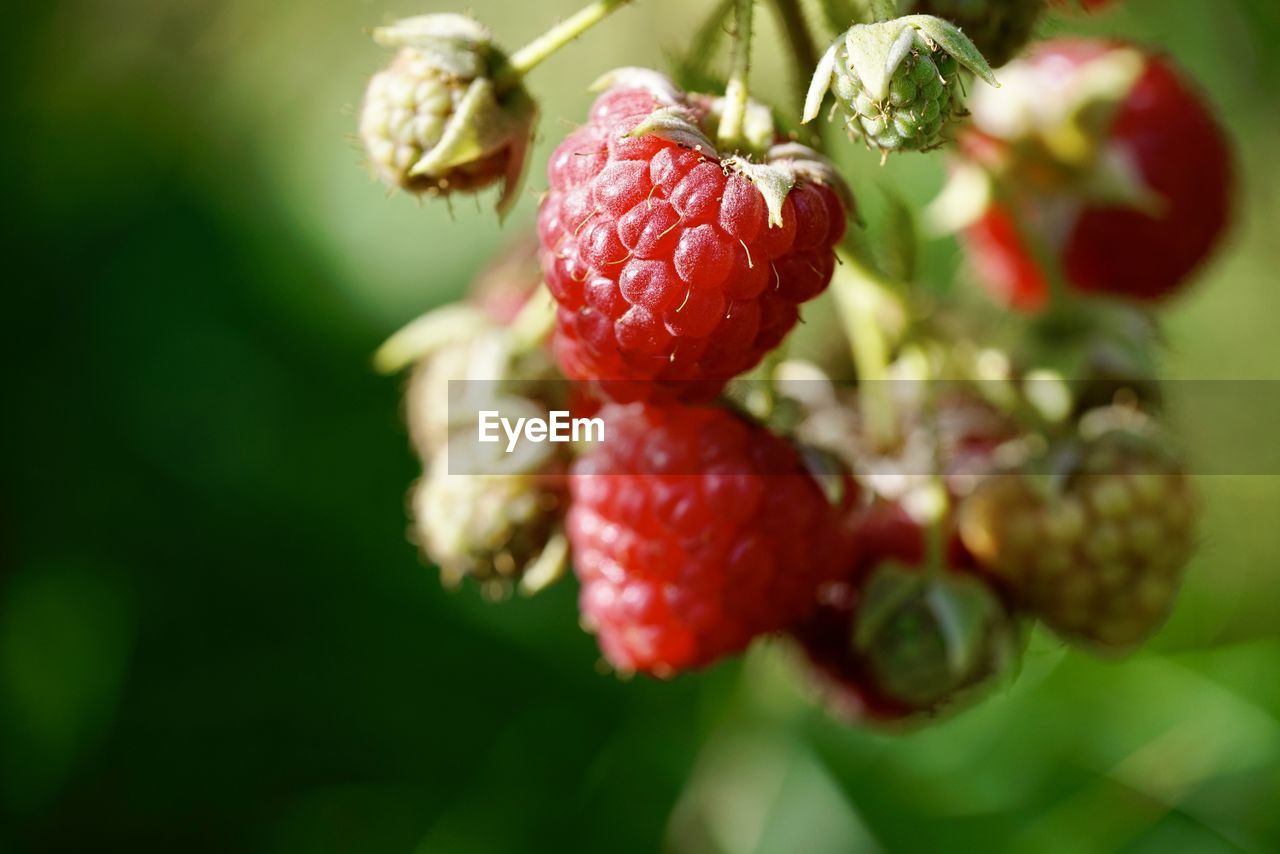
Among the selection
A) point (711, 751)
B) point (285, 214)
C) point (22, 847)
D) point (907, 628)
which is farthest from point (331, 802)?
point (907, 628)

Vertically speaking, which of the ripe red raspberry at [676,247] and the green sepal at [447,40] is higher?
the green sepal at [447,40]

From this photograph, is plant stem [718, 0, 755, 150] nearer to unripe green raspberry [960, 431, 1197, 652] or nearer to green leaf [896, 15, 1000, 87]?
green leaf [896, 15, 1000, 87]

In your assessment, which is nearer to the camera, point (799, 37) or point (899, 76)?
point (899, 76)

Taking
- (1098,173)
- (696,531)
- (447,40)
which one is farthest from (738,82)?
(1098,173)

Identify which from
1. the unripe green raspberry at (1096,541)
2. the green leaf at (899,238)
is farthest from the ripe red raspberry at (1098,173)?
the unripe green raspberry at (1096,541)

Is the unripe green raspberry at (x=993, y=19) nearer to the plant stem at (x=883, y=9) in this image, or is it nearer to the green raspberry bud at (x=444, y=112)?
the plant stem at (x=883, y=9)

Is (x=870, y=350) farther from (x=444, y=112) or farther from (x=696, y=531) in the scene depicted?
(x=444, y=112)

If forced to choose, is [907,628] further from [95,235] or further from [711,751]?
[95,235]

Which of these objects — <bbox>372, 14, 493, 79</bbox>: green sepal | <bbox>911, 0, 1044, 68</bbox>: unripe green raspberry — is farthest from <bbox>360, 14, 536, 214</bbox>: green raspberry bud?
<bbox>911, 0, 1044, 68</bbox>: unripe green raspberry
